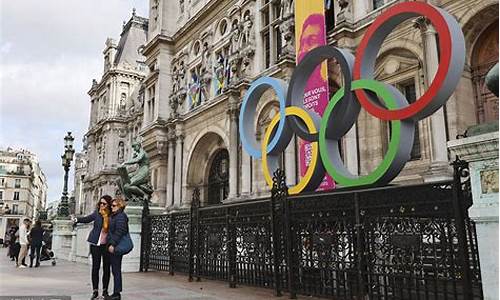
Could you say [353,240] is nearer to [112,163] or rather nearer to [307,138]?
[307,138]

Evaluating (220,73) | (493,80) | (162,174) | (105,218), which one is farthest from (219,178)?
(493,80)

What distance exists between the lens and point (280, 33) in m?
19.6

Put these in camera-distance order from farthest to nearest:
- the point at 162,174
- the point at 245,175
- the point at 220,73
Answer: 1. the point at 162,174
2. the point at 220,73
3. the point at 245,175

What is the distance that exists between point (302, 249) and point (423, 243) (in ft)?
7.61

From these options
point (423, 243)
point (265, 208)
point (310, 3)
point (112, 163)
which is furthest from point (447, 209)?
point (112, 163)

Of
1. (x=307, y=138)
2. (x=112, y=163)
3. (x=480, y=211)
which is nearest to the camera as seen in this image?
(x=480, y=211)

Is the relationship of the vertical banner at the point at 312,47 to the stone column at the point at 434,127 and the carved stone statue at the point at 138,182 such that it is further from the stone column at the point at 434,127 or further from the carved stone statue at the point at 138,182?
the carved stone statue at the point at 138,182

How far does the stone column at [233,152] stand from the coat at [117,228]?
1355cm

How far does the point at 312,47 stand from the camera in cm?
1539

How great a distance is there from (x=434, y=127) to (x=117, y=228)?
908cm

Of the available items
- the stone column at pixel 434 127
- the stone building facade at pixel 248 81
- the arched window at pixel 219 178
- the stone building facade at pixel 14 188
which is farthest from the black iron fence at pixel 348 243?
the stone building facade at pixel 14 188

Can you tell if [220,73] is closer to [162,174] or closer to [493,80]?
[162,174]

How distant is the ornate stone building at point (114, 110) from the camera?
1829 inches

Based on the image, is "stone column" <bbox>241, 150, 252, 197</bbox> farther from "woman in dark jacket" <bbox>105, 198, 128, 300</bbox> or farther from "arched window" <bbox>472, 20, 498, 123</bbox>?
"woman in dark jacket" <bbox>105, 198, 128, 300</bbox>
